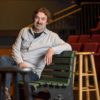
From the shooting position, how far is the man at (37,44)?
3932 millimetres

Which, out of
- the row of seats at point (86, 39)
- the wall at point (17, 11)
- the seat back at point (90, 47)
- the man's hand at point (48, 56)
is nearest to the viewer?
the man's hand at point (48, 56)

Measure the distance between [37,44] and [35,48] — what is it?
5 centimetres

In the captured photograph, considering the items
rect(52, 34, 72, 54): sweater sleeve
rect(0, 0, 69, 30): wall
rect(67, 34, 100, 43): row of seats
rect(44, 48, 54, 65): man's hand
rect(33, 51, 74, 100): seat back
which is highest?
rect(0, 0, 69, 30): wall

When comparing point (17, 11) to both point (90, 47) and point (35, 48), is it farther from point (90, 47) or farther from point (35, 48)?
point (35, 48)

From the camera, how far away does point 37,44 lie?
3992 millimetres

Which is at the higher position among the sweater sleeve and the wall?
the wall

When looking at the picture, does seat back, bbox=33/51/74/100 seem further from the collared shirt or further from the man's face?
the man's face

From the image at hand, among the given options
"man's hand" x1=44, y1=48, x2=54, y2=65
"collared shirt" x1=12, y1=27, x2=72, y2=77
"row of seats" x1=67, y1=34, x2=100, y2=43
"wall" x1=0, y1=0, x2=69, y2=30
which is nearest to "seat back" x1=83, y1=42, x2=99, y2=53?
"row of seats" x1=67, y1=34, x2=100, y2=43

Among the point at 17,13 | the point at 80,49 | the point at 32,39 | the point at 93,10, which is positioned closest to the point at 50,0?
the point at 17,13

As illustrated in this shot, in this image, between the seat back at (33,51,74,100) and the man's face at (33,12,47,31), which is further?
the man's face at (33,12,47,31)

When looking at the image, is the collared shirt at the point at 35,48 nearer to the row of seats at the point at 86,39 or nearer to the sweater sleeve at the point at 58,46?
the sweater sleeve at the point at 58,46

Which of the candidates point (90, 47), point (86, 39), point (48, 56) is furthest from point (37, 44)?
point (86, 39)

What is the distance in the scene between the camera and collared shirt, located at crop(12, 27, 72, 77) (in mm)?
3943

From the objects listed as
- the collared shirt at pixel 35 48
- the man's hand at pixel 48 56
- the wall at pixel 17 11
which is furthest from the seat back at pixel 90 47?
the wall at pixel 17 11
